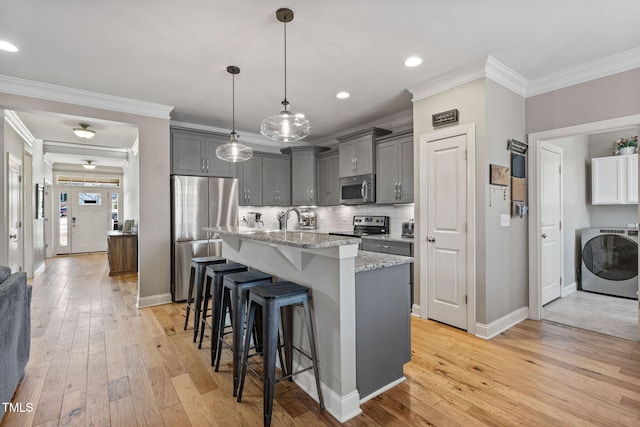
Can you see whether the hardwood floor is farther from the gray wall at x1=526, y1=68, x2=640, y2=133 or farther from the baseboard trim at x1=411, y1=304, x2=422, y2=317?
the gray wall at x1=526, y1=68, x2=640, y2=133

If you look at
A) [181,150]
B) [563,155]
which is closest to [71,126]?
[181,150]

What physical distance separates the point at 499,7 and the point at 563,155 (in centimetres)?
287

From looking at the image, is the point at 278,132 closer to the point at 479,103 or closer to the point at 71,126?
the point at 479,103

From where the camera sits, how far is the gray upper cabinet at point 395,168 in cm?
423

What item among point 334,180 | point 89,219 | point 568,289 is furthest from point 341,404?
point 89,219

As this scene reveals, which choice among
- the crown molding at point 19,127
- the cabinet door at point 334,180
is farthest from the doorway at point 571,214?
the crown molding at point 19,127

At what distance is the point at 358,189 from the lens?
4.95 meters

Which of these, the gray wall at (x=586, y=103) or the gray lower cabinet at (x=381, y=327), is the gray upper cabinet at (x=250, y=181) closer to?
the gray lower cabinet at (x=381, y=327)

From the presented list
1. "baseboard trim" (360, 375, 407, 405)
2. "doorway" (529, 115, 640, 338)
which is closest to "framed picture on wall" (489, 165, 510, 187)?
"doorway" (529, 115, 640, 338)

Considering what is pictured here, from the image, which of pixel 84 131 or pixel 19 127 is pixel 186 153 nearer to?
pixel 84 131

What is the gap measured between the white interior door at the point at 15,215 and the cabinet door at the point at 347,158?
15.7ft

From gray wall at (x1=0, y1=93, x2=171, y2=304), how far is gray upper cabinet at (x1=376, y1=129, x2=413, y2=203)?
2937mm

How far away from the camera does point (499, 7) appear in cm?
218

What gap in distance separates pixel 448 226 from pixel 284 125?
1976mm
